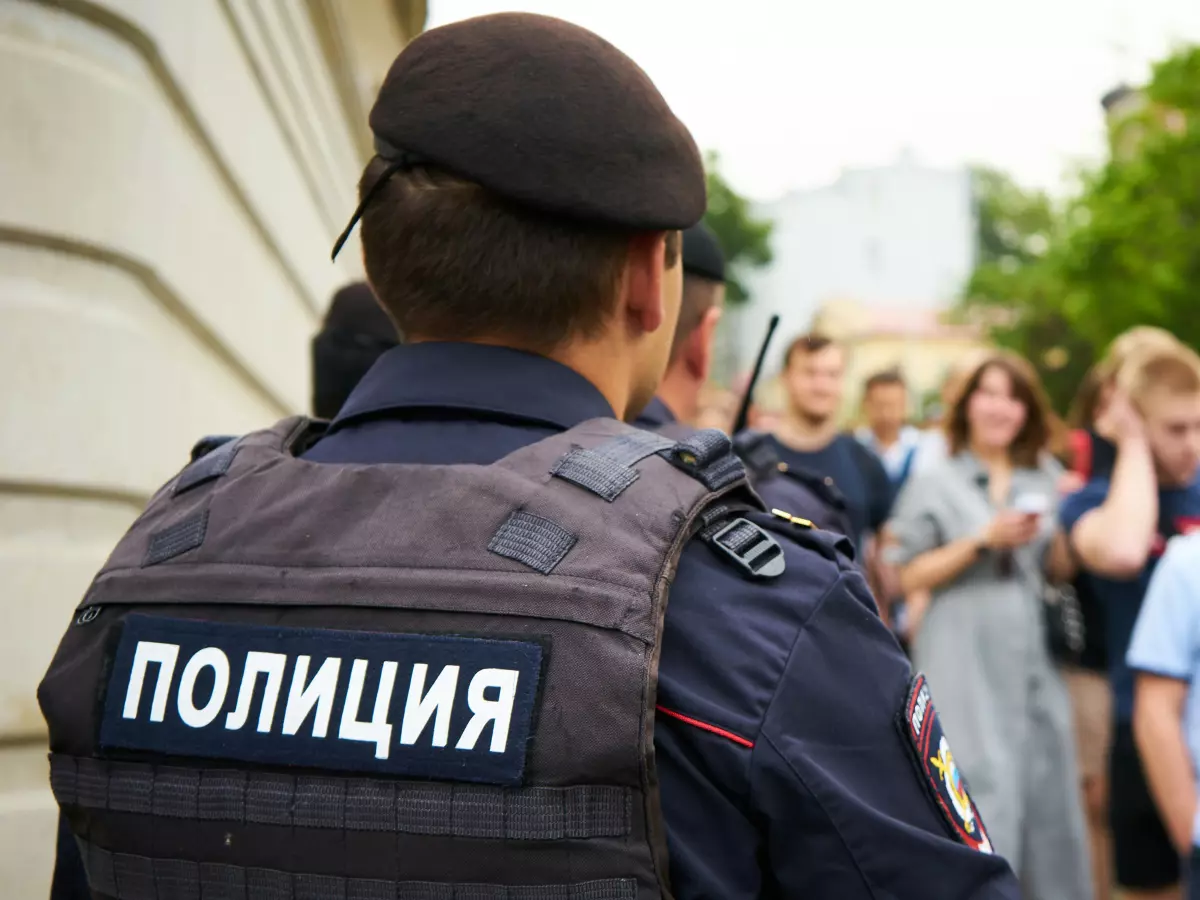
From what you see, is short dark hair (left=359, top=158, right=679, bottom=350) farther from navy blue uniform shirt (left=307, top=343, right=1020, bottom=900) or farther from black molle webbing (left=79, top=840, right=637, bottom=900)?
A: black molle webbing (left=79, top=840, right=637, bottom=900)

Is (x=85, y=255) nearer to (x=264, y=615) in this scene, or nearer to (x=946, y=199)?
(x=264, y=615)

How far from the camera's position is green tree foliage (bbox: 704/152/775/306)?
42.7 metres

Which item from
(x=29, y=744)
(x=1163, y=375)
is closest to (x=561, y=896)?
(x=29, y=744)

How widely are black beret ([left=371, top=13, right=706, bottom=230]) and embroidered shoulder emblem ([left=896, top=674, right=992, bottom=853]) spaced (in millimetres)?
564

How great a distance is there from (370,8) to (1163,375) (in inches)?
197

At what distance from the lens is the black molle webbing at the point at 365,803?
1.08m

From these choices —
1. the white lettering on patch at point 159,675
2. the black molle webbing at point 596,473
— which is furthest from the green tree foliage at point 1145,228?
the white lettering on patch at point 159,675

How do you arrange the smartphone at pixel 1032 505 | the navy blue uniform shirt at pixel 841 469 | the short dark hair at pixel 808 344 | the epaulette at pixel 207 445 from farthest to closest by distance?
the short dark hair at pixel 808 344
the navy blue uniform shirt at pixel 841 469
the smartphone at pixel 1032 505
the epaulette at pixel 207 445

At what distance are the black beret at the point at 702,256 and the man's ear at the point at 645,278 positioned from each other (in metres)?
1.42

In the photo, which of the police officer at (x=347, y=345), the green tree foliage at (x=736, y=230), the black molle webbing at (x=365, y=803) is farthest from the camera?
the green tree foliage at (x=736, y=230)

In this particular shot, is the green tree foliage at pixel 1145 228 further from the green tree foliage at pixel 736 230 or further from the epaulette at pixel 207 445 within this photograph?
the epaulette at pixel 207 445

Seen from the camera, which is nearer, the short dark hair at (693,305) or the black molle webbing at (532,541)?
the black molle webbing at (532,541)

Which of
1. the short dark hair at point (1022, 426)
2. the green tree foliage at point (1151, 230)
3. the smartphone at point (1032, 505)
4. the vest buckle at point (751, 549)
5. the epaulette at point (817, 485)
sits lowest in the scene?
the green tree foliage at point (1151, 230)

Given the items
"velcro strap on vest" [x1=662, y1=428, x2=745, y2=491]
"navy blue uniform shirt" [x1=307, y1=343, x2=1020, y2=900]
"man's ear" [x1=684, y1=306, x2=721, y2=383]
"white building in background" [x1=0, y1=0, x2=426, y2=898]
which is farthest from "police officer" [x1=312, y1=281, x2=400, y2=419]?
"navy blue uniform shirt" [x1=307, y1=343, x2=1020, y2=900]
